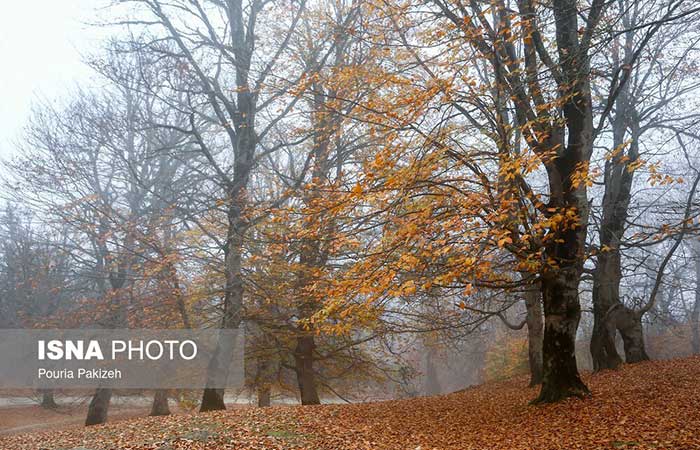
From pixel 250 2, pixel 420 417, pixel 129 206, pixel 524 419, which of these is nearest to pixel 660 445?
pixel 524 419

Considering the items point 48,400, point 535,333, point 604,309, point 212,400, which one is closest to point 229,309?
point 212,400

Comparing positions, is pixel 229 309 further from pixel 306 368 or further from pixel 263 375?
pixel 263 375

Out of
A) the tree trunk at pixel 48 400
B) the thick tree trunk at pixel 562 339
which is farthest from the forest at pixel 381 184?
the tree trunk at pixel 48 400

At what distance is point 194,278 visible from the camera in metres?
15.4

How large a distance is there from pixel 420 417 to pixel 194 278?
28.2 ft

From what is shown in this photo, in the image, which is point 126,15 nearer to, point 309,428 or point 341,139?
point 341,139

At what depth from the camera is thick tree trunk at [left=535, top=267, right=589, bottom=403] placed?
8234 millimetres

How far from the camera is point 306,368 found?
1482cm

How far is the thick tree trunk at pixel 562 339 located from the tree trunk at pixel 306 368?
7.55 m

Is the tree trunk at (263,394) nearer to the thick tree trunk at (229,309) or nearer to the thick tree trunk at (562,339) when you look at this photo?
the thick tree trunk at (229,309)

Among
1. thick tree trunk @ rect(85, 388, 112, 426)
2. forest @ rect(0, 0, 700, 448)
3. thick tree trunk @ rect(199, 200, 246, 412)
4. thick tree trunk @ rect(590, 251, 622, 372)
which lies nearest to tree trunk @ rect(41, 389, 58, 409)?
forest @ rect(0, 0, 700, 448)

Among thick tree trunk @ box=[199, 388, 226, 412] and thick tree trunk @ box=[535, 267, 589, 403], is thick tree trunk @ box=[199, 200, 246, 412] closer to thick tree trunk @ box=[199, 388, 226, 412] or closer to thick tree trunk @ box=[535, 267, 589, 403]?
thick tree trunk @ box=[199, 388, 226, 412]

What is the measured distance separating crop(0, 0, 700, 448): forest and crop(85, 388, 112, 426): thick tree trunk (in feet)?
0.19

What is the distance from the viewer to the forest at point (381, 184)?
7461mm
